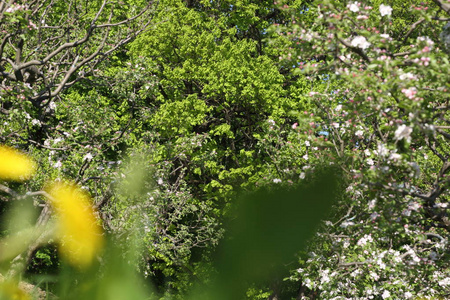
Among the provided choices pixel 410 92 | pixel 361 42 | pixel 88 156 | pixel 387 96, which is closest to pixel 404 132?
pixel 410 92

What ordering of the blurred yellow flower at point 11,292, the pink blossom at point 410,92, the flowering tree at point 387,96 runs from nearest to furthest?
the blurred yellow flower at point 11,292
the pink blossom at point 410,92
the flowering tree at point 387,96

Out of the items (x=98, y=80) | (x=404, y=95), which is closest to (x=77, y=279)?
(x=404, y=95)

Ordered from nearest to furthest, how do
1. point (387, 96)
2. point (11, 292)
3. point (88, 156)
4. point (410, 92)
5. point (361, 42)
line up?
point (11, 292), point (410, 92), point (387, 96), point (361, 42), point (88, 156)

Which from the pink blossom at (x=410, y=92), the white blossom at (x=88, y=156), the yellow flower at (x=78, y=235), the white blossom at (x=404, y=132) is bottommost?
the white blossom at (x=88, y=156)

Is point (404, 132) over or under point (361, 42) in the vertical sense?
under

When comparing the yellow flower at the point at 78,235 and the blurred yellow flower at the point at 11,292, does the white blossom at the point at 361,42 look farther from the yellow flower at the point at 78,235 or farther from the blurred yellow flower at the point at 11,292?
the blurred yellow flower at the point at 11,292

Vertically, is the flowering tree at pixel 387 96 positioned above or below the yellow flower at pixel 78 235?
below

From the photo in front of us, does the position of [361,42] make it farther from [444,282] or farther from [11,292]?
[444,282]

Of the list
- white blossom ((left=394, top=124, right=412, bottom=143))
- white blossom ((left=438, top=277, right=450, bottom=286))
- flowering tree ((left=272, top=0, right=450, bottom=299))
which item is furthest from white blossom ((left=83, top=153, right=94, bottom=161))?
white blossom ((left=438, top=277, right=450, bottom=286))

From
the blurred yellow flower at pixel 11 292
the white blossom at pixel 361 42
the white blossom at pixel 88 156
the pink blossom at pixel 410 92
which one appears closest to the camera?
the blurred yellow flower at pixel 11 292

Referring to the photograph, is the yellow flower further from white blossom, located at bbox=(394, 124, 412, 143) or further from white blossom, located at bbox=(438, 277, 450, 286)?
white blossom, located at bbox=(438, 277, 450, 286)

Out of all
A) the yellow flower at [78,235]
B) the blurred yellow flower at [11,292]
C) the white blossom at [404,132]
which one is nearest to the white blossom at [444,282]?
the white blossom at [404,132]

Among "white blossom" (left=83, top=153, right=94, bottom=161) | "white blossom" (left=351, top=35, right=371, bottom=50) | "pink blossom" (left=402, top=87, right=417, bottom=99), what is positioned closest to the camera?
"pink blossom" (left=402, top=87, right=417, bottom=99)

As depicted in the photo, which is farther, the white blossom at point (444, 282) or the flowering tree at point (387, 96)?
the white blossom at point (444, 282)
